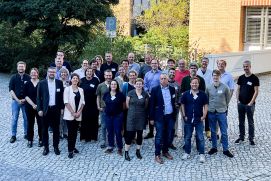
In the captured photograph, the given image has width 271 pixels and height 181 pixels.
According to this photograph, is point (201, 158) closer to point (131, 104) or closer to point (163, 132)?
point (163, 132)

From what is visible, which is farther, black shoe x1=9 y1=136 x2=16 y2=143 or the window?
the window

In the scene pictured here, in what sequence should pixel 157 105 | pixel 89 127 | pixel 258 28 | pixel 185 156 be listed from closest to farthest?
1. pixel 157 105
2. pixel 185 156
3. pixel 89 127
4. pixel 258 28

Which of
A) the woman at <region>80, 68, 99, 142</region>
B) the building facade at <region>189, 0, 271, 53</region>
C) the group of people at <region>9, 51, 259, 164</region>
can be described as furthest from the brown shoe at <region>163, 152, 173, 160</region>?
the building facade at <region>189, 0, 271, 53</region>

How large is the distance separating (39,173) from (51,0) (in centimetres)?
1185

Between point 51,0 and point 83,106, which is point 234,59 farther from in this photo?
point 83,106

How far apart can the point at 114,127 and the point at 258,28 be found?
17.4 metres

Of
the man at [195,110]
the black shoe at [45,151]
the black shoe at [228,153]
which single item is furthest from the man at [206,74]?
the black shoe at [45,151]

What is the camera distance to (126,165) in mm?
9359

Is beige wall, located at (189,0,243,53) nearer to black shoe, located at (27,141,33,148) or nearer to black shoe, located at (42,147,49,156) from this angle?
black shoe, located at (27,141,33,148)

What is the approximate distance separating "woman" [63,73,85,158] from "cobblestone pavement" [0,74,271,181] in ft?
1.25

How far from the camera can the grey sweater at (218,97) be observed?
32.5 ft

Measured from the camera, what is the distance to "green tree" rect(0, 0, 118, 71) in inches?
765

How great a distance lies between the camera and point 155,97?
9.55m

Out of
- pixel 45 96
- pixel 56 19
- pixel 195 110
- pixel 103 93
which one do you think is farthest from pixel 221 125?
pixel 56 19
